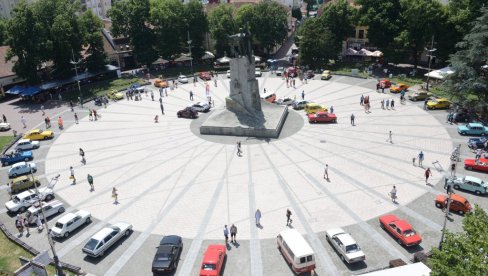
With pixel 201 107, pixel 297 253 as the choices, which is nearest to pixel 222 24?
pixel 201 107

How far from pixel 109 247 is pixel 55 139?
89.0ft

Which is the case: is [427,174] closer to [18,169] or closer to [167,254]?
[167,254]

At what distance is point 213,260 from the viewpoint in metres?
23.2

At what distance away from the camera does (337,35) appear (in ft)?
258

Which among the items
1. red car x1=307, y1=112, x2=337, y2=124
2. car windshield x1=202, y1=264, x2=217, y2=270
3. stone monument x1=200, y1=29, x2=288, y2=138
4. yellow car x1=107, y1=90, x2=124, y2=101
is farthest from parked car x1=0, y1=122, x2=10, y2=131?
car windshield x1=202, y1=264, x2=217, y2=270

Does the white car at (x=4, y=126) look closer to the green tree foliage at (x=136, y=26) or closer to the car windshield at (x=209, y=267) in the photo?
the green tree foliage at (x=136, y=26)

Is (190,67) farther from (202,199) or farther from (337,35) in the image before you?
(202,199)

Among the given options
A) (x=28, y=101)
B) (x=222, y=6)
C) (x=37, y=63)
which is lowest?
(x=28, y=101)

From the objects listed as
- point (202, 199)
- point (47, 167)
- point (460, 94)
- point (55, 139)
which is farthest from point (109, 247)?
point (460, 94)

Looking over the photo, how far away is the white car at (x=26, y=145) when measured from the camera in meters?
44.4

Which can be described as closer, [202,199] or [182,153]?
[202,199]

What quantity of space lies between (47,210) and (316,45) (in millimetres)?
56621

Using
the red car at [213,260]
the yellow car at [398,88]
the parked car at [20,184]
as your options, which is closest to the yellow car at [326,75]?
the yellow car at [398,88]

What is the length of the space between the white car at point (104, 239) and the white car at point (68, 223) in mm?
3230
